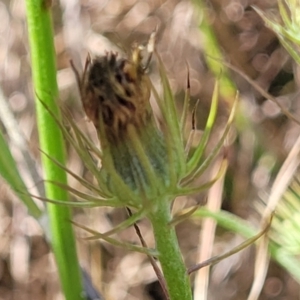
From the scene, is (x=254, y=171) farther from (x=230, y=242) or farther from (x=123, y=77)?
(x=123, y=77)

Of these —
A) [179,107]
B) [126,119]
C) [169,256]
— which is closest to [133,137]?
[126,119]

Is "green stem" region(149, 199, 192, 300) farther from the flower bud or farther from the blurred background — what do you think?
the blurred background

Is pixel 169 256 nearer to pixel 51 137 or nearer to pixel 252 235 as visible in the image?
pixel 51 137

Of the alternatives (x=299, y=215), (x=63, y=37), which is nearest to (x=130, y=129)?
(x=299, y=215)

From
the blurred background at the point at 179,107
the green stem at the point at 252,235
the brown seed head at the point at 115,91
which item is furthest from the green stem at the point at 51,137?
the blurred background at the point at 179,107

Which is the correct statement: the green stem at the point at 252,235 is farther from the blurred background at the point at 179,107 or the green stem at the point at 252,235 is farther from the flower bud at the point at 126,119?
the blurred background at the point at 179,107

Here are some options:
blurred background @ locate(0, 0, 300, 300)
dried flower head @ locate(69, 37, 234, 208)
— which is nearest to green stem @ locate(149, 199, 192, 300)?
dried flower head @ locate(69, 37, 234, 208)

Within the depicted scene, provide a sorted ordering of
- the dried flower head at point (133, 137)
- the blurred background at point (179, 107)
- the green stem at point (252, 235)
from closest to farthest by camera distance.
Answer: the dried flower head at point (133, 137)
the green stem at point (252, 235)
the blurred background at point (179, 107)
